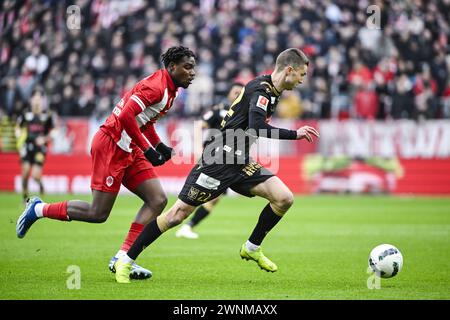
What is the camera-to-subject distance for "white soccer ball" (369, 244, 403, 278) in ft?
29.9

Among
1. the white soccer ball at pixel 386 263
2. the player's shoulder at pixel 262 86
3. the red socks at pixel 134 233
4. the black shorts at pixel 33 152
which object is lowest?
the white soccer ball at pixel 386 263

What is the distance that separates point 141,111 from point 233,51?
57.1 feet

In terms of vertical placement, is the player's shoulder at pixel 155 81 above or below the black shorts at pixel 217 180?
above

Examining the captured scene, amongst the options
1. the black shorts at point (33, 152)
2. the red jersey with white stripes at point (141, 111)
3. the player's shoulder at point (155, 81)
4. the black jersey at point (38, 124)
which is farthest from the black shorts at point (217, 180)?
the black shorts at point (33, 152)

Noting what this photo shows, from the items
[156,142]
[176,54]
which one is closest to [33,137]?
[156,142]

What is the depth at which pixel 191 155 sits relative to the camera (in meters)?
24.3

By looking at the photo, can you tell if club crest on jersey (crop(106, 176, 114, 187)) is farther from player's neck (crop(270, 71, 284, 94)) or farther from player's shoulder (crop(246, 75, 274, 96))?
player's neck (crop(270, 71, 284, 94))

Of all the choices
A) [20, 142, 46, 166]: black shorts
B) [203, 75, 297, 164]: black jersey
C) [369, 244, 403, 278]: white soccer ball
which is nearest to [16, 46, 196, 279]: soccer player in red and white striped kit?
[203, 75, 297, 164]: black jersey

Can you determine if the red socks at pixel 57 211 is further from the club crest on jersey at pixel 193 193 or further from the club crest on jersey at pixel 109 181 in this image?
the club crest on jersey at pixel 193 193

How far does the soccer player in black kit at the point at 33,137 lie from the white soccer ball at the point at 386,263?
518 inches

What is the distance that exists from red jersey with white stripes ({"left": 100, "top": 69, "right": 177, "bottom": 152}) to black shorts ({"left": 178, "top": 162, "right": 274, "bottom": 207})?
2.25 feet

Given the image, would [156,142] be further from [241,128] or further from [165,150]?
[241,128]

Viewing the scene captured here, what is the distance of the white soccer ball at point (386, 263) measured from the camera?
29.9 ft
